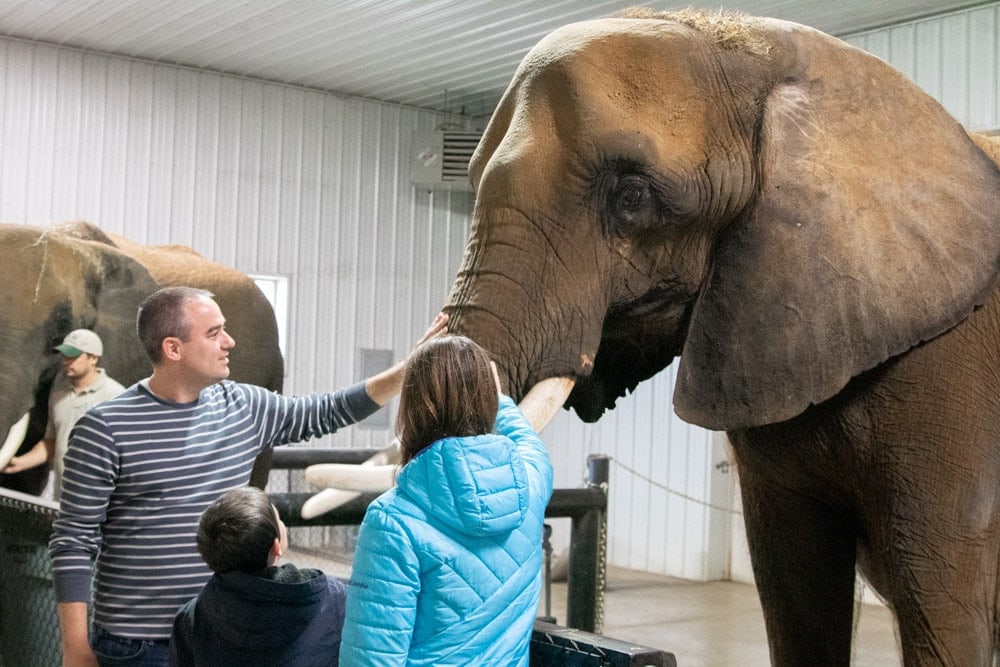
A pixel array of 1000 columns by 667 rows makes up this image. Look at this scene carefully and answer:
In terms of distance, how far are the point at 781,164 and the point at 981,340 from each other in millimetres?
548

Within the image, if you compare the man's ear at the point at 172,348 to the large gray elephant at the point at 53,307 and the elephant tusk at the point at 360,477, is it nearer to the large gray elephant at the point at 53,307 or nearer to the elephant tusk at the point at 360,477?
the elephant tusk at the point at 360,477

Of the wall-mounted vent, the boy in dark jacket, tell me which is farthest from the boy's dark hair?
the wall-mounted vent

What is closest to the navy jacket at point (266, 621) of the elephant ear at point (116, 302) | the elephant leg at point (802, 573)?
the elephant leg at point (802, 573)

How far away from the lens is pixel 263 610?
2.29 m

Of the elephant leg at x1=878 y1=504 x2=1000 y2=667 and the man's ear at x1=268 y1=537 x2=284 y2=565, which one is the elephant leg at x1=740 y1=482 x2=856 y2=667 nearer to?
the elephant leg at x1=878 y1=504 x2=1000 y2=667

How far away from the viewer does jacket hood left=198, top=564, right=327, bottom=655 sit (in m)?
2.30

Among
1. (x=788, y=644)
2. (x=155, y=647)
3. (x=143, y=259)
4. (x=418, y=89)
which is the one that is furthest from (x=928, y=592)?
(x=418, y=89)

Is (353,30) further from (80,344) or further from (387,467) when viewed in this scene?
(387,467)

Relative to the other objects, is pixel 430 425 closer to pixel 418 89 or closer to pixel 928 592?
pixel 928 592

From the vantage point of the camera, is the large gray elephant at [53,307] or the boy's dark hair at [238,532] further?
the large gray elephant at [53,307]

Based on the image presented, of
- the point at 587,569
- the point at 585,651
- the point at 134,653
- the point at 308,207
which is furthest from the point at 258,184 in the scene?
the point at 585,651

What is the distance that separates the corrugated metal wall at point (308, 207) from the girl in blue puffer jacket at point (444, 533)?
8.26 meters

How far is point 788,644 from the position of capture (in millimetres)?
2916

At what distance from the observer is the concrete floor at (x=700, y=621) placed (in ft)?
26.3
